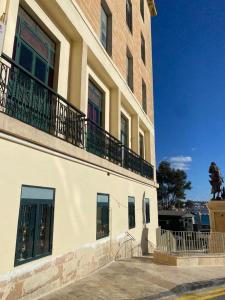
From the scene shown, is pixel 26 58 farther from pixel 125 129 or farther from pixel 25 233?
pixel 125 129

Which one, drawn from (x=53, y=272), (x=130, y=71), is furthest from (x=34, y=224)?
(x=130, y=71)

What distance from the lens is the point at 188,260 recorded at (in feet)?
32.7

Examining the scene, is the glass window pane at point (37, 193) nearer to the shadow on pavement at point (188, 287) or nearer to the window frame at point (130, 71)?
the shadow on pavement at point (188, 287)

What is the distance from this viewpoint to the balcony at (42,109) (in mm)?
5352

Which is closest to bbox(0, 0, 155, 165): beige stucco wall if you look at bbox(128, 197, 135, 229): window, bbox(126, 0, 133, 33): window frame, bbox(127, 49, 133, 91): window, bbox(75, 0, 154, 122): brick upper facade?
bbox(75, 0, 154, 122): brick upper facade

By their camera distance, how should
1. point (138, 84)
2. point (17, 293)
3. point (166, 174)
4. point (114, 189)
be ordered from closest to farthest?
point (17, 293), point (114, 189), point (138, 84), point (166, 174)

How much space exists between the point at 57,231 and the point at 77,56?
6.31 meters

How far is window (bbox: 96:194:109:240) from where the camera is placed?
853 centimetres

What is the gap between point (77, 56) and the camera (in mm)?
9125

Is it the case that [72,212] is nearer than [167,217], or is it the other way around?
[72,212]

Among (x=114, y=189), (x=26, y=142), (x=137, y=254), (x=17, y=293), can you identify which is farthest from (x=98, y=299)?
(x=137, y=254)

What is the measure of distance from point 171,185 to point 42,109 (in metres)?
56.0

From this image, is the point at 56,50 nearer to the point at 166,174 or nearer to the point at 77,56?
the point at 77,56

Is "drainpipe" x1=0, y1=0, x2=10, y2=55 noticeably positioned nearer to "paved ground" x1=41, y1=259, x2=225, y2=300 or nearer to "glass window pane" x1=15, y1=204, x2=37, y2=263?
"glass window pane" x1=15, y1=204, x2=37, y2=263
